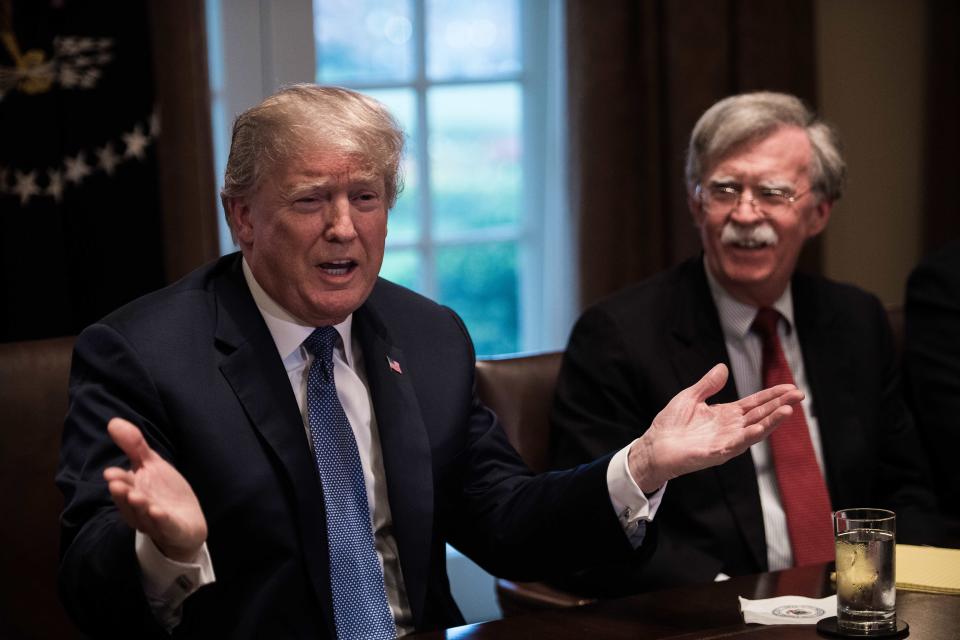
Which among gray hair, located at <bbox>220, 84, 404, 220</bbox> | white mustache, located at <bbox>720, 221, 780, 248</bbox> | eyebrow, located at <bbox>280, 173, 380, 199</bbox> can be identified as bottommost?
white mustache, located at <bbox>720, 221, 780, 248</bbox>

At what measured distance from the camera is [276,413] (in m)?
1.85

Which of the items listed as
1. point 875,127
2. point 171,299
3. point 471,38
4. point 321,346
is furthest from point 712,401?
point 875,127

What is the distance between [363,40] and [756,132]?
1.56 m

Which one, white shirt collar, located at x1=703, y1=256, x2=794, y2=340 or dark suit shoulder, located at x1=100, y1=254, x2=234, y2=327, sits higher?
dark suit shoulder, located at x1=100, y1=254, x2=234, y2=327

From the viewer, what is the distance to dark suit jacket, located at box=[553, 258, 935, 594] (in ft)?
7.74

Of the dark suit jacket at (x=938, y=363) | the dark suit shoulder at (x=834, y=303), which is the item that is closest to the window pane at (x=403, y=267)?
the dark suit shoulder at (x=834, y=303)

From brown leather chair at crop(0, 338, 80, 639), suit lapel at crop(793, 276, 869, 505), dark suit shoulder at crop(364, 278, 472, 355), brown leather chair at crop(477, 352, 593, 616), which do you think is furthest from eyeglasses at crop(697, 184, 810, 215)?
brown leather chair at crop(0, 338, 80, 639)

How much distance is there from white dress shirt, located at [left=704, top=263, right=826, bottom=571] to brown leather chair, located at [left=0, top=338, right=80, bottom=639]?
1.32 metres

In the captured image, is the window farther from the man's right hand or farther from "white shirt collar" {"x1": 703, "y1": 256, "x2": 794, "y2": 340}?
the man's right hand

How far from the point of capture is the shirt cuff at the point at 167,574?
1551 millimetres

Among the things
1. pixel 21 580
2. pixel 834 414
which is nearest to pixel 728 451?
pixel 834 414

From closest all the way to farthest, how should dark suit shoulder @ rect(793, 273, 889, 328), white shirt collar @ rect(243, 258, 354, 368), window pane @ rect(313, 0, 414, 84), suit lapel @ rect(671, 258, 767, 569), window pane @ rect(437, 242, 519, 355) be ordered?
white shirt collar @ rect(243, 258, 354, 368), suit lapel @ rect(671, 258, 767, 569), dark suit shoulder @ rect(793, 273, 889, 328), window pane @ rect(313, 0, 414, 84), window pane @ rect(437, 242, 519, 355)

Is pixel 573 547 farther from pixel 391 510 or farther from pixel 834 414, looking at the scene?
pixel 834 414

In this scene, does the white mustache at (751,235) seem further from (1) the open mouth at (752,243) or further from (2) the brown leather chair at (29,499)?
(2) the brown leather chair at (29,499)
